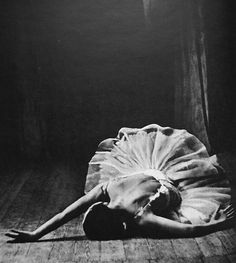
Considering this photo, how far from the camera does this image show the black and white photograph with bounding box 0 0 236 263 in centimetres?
262

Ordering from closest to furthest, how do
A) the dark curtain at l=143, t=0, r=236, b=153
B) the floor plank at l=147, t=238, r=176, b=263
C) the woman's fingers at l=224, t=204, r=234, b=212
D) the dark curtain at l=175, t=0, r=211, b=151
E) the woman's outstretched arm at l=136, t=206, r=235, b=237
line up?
the floor plank at l=147, t=238, r=176, b=263
the woman's outstretched arm at l=136, t=206, r=235, b=237
the woman's fingers at l=224, t=204, r=234, b=212
the dark curtain at l=143, t=0, r=236, b=153
the dark curtain at l=175, t=0, r=211, b=151

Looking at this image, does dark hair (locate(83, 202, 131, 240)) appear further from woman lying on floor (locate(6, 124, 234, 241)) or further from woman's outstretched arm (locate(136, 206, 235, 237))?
woman's outstretched arm (locate(136, 206, 235, 237))

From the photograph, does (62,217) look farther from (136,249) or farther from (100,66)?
(100,66)

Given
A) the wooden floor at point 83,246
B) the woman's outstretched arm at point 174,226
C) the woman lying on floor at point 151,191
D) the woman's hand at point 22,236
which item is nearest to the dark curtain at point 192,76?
the woman lying on floor at point 151,191

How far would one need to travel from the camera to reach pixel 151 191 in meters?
2.73

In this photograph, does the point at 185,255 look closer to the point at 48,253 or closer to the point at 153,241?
the point at 153,241

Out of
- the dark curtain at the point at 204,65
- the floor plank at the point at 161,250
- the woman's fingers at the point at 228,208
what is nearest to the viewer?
the floor plank at the point at 161,250

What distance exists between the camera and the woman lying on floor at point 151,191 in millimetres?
2605

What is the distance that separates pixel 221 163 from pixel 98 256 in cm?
124

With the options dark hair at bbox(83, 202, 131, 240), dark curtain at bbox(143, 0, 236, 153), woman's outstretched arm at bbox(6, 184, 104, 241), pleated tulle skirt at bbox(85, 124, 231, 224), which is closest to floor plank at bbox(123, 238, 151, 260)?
dark hair at bbox(83, 202, 131, 240)

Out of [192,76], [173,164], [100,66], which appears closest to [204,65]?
[192,76]

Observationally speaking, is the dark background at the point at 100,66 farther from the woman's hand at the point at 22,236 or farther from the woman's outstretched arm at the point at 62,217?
the woman's hand at the point at 22,236

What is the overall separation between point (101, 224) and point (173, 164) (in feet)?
2.23

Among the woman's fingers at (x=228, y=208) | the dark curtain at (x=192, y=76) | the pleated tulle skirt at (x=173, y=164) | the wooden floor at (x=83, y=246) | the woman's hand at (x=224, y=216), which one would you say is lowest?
the wooden floor at (x=83, y=246)
